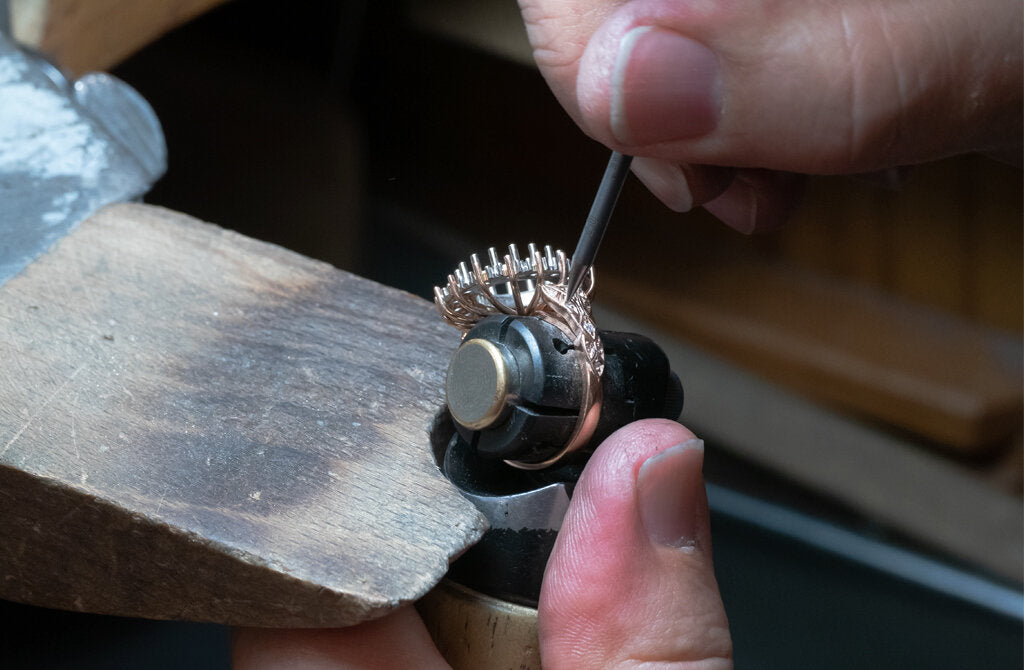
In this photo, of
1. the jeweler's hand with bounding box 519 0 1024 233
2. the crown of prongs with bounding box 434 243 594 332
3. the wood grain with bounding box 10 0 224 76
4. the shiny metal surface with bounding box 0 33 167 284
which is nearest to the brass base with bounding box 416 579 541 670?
the crown of prongs with bounding box 434 243 594 332

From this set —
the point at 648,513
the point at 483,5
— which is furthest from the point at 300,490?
the point at 483,5

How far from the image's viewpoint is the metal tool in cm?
65

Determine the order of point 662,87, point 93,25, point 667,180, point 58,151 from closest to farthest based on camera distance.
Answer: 1. point 662,87
2. point 667,180
3. point 58,151
4. point 93,25

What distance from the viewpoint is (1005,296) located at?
3.91 feet

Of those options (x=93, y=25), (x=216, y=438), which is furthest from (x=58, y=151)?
(x=216, y=438)

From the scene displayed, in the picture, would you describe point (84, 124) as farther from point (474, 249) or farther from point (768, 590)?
point (768, 590)

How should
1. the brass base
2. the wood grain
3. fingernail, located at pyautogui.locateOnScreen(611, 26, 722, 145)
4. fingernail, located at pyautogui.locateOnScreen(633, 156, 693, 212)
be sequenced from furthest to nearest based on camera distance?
the wood grain, fingernail, located at pyautogui.locateOnScreen(633, 156, 693, 212), the brass base, fingernail, located at pyautogui.locateOnScreen(611, 26, 722, 145)

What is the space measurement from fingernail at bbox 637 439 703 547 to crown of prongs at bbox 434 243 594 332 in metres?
0.13

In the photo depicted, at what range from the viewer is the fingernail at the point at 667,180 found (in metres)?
0.75

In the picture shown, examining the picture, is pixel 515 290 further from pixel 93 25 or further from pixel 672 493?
pixel 93 25

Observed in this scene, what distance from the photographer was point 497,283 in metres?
0.67

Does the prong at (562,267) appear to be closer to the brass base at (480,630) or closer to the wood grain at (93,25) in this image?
the brass base at (480,630)

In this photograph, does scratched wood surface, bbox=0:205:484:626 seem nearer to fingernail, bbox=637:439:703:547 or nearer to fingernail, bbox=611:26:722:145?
fingernail, bbox=637:439:703:547

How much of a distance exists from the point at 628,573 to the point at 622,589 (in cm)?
1
